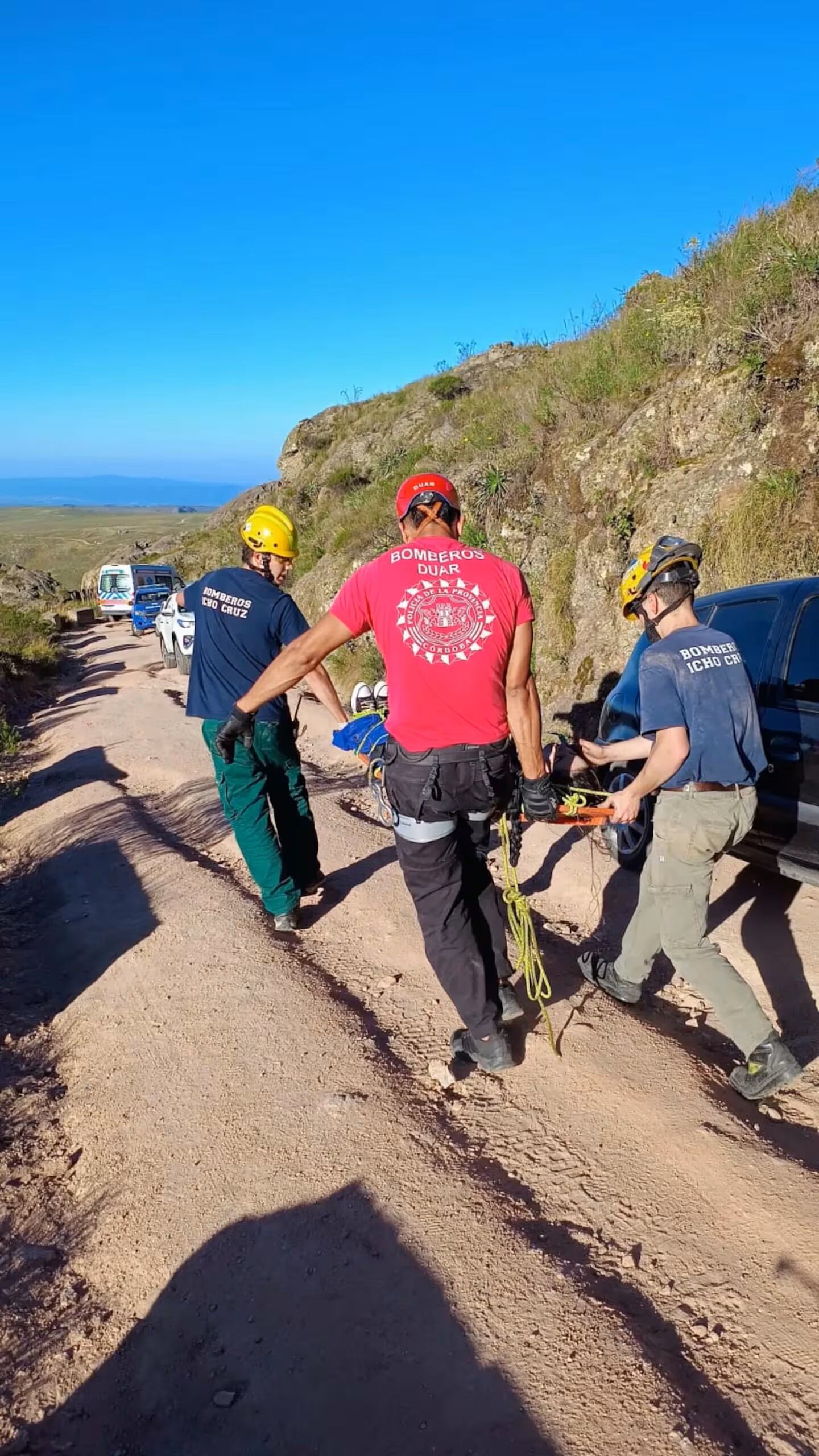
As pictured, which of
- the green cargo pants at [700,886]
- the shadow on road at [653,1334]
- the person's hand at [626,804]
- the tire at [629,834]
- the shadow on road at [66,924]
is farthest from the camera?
the tire at [629,834]

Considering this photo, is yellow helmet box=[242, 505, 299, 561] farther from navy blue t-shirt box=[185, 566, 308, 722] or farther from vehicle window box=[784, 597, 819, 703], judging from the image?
vehicle window box=[784, 597, 819, 703]

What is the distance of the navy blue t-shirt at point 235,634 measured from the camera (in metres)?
4.71

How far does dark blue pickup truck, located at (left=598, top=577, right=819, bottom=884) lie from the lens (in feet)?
14.6

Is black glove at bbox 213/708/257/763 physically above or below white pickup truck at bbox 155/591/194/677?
above

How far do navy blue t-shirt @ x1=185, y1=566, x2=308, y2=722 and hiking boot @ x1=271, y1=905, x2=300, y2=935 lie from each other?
115cm

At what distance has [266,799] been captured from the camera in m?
4.97

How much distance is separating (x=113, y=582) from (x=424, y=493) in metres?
27.8

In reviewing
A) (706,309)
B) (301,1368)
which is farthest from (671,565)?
(706,309)

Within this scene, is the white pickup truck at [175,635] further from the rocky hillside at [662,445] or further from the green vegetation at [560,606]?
the green vegetation at [560,606]

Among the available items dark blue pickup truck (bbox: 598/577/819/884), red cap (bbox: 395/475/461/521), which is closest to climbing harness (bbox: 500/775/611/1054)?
dark blue pickup truck (bbox: 598/577/819/884)

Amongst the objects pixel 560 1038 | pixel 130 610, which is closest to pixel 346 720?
pixel 560 1038

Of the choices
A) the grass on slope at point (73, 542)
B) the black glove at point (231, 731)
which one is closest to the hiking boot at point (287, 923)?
the black glove at point (231, 731)

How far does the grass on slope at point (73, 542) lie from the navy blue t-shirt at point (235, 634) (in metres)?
45.8

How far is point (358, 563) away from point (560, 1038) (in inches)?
575
